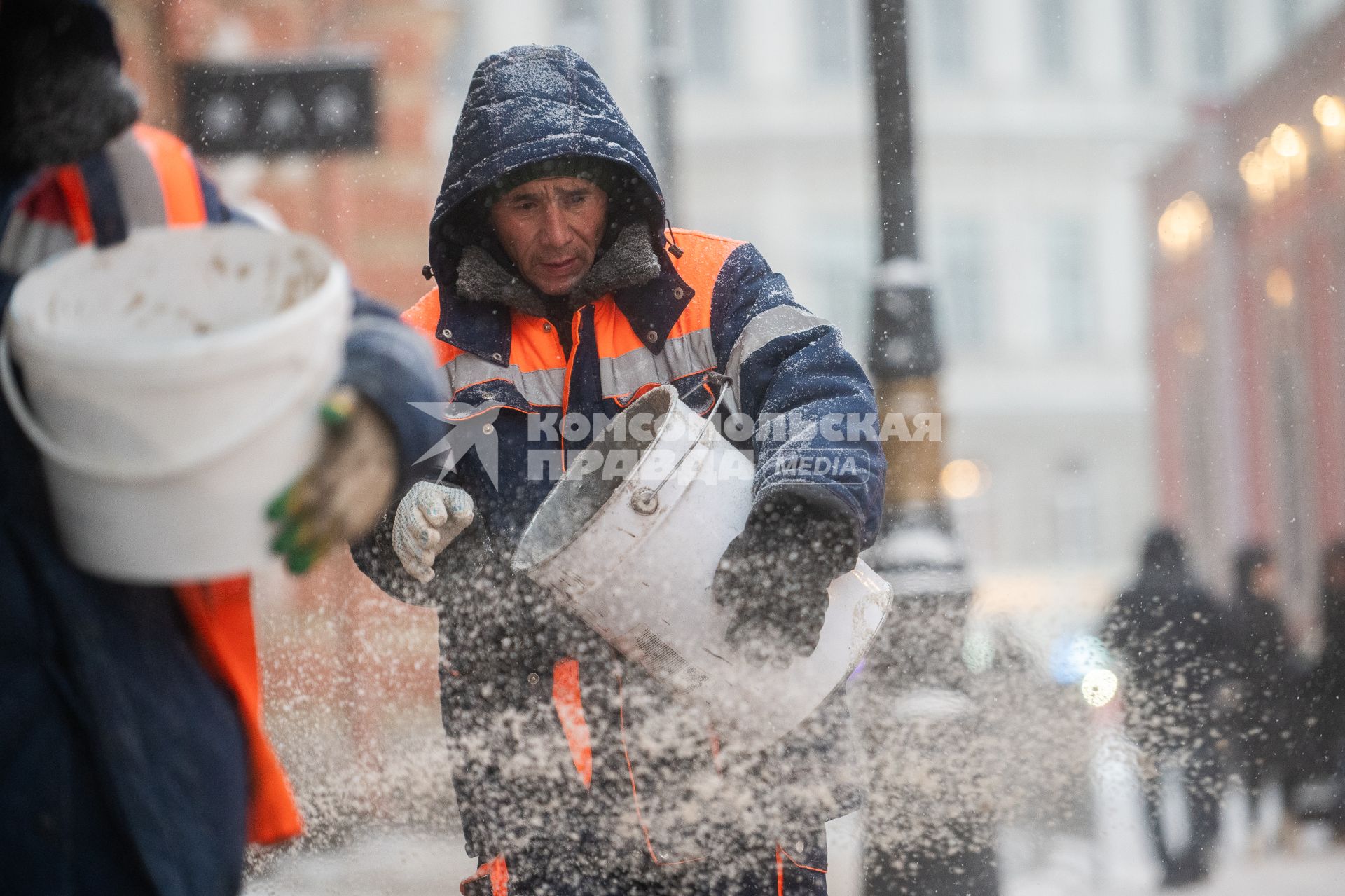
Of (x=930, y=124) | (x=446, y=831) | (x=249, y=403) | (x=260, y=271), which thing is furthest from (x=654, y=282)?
(x=930, y=124)

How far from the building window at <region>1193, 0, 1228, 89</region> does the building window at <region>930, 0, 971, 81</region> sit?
0.82 m

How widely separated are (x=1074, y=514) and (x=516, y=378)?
3.38 meters

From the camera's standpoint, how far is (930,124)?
17.2ft

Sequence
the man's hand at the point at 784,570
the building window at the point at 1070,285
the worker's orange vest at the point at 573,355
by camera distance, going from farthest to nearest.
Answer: the building window at the point at 1070,285, the worker's orange vest at the point at 573,355, the man's hand at the point at 784,570

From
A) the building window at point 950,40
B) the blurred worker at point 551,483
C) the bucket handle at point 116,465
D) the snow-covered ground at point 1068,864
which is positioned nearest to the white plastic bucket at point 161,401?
the bucket handle at point 116,465

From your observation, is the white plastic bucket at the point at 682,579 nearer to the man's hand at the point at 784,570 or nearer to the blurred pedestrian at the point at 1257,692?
the man's hand at the point at 784,570

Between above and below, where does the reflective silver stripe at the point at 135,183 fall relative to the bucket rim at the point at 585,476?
above

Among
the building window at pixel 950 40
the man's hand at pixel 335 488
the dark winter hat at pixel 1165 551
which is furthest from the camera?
the building window at pixel 950 40

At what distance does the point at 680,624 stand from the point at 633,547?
0.13 meters

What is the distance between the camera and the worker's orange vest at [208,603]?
49.8 inches

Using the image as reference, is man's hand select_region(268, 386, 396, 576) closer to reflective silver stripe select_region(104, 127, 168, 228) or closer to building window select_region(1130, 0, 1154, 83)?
reflective silver stripe select_region(104, 127, 168, 228)

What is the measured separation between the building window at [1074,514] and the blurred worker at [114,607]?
3583 mm

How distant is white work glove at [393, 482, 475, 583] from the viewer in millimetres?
2014

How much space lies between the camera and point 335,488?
1224 mm
